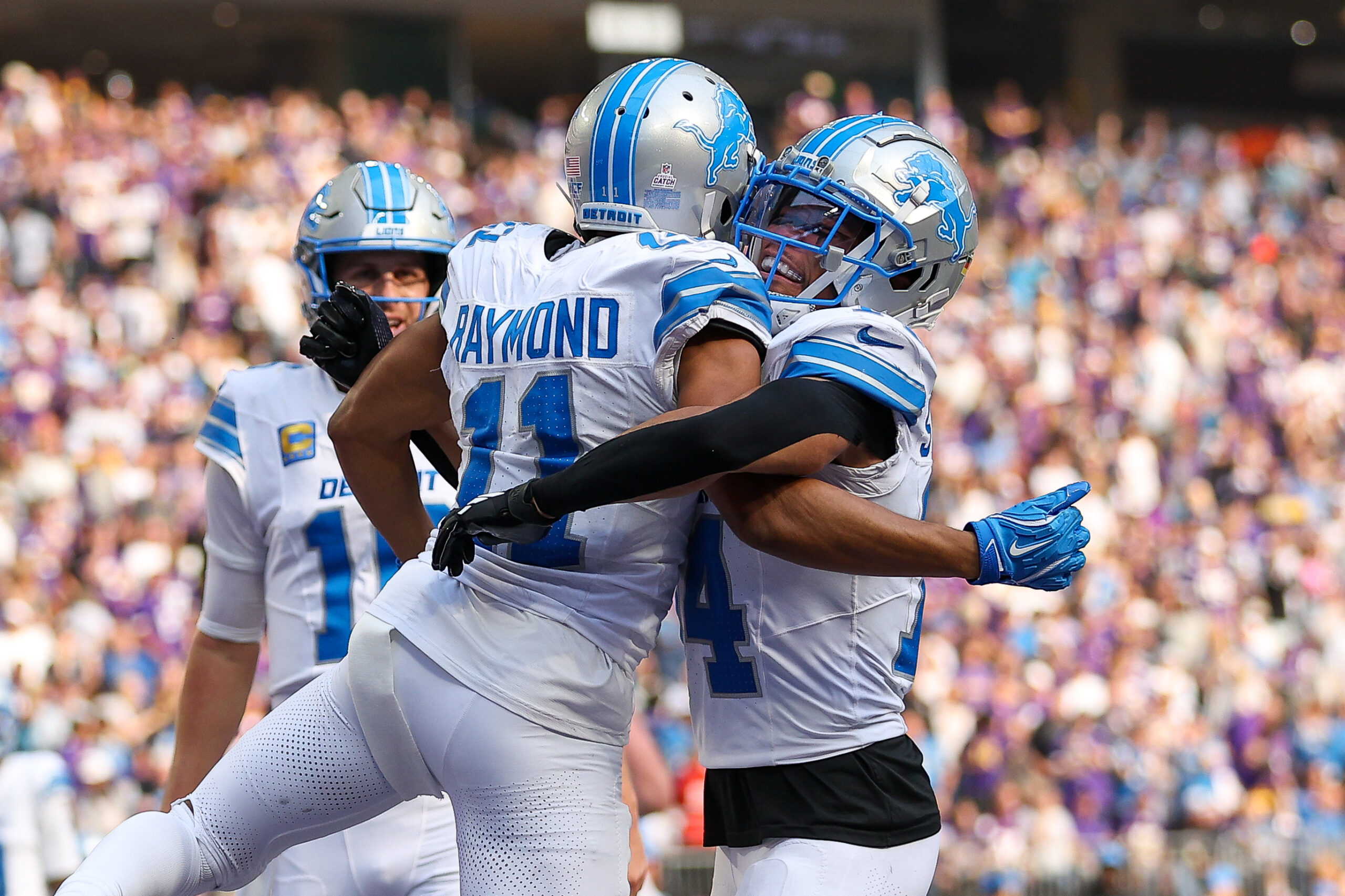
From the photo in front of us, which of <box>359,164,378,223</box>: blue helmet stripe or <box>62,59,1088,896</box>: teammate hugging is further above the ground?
<box>359,164,378,223</box>: blue helmet stripe

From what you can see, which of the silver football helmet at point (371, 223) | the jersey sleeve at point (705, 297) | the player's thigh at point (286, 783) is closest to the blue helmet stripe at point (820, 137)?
the jersey sleeve at point (705, 297)

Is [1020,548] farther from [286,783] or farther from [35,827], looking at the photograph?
[35,827]

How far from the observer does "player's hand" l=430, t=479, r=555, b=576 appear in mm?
2539

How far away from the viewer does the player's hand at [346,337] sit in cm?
326

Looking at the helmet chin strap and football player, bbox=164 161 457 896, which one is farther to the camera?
football player, bbox=164 161 457 896

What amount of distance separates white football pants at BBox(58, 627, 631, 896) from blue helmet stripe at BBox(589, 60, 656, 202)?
91 cm

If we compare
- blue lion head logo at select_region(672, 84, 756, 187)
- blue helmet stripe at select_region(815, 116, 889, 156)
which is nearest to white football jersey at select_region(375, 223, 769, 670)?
blue lion head logo at select_region(672, 84, 756, 187)

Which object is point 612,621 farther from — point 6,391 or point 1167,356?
point 1167,356

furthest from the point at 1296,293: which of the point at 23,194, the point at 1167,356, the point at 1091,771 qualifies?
the point at 23,194

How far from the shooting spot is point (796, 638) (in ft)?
9.41

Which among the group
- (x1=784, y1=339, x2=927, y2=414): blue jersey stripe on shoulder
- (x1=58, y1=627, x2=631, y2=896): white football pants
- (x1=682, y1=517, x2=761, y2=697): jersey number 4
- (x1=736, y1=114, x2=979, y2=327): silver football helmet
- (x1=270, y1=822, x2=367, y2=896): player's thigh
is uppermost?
(x1=736, y1=114, x2=979, y2=327): silver football helmet

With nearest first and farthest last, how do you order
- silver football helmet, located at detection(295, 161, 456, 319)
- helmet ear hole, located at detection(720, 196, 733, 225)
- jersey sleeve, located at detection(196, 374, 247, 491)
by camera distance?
helmet ear hole, located at detection(720, 196, 733, 225)
jersey sleeve, located at detection(196, 374, 247, 491)
silver football helmet, located at detection(295, 161, 456, 319)

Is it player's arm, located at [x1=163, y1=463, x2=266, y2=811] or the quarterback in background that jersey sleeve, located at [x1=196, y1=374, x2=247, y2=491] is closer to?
player's arm, located at [x1=163, y1=463, x2=266, y2=811]

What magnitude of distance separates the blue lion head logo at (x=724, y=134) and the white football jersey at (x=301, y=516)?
118cm
